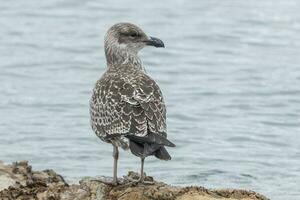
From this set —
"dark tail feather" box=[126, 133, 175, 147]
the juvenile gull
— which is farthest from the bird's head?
"dark tail feather" box=[126, 133, 175, 147]

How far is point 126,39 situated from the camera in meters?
11.2

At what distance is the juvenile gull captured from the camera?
30.5 ft

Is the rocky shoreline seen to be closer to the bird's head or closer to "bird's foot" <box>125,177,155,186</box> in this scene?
"bird's foot" <box>125,177,155,186</box>

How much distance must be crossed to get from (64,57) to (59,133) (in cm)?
467

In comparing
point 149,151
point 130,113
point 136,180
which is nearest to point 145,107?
point 130,113

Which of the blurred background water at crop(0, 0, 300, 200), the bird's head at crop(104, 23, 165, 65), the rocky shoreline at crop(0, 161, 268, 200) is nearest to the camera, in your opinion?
the rocky shoreline at crop(0, 161, 268, 200)

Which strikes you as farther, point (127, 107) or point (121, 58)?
point (121, 58)

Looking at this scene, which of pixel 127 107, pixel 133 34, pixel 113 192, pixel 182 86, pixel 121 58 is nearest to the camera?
pixel 113 192

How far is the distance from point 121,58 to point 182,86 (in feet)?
24.6

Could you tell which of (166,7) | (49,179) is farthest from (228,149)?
(166,7)

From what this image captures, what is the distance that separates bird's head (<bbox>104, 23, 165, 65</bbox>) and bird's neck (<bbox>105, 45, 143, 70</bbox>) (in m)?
0.01

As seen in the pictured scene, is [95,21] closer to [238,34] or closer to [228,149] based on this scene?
[238,34]

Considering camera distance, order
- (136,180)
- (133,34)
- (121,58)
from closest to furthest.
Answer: (136,180)
(121,58)
(133,34)

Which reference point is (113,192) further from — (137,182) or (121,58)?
(121,58)
